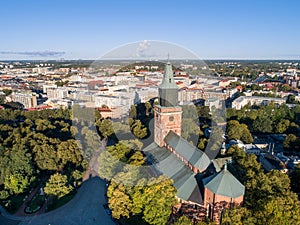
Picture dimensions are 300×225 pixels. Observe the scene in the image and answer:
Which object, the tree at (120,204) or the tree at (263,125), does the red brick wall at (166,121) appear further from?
the tree at (263,125)

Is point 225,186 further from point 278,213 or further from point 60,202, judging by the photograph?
point 60,202

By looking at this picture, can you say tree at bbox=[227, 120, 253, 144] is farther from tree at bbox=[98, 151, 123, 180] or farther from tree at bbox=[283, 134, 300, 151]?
tree at bbox=[98, 151, 123, 180]

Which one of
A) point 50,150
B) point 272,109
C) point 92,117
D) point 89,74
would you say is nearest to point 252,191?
point 50,150

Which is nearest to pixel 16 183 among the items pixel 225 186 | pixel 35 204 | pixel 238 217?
pixel 35 204

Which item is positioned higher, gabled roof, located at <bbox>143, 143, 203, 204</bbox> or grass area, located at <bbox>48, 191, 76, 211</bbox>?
gabled roof, located at <bbox>143, 143, 203, 204</bbox>

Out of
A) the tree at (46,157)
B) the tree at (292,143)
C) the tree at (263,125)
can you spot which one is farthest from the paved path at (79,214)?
the tree at (263,125)

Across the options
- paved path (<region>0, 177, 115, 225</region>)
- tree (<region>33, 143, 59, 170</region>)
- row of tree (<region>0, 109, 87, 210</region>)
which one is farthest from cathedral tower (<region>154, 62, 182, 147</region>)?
tree (<region>33, 143, 59, 170</region>)

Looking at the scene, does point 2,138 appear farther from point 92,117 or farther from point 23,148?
point 92,117
